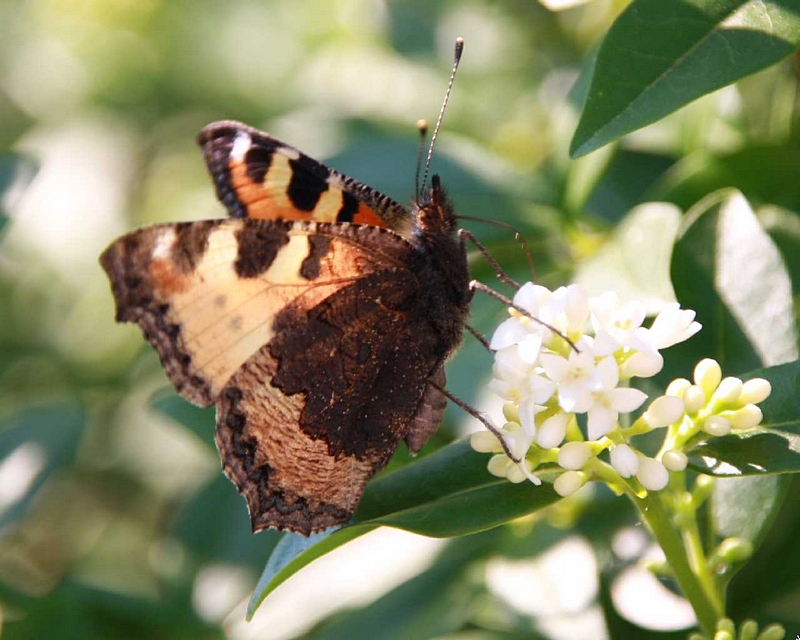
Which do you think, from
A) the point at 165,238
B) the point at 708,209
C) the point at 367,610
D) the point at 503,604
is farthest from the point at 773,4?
the point at 367,610

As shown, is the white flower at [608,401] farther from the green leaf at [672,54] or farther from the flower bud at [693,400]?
the green leaf at [672,54]

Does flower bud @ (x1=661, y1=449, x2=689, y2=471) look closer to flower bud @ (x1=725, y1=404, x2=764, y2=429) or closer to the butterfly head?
flower bud @ (x1=725, y1=404, x2=764, y2=429)

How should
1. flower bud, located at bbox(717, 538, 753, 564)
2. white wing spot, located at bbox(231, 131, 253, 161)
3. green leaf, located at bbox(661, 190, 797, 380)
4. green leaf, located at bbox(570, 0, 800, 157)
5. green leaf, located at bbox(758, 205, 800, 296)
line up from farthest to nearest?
1. green leaf, located at bbox(758, 205, 800, 296)
2. white wing spot, located at bbox(231, 131, 253, 161)
3. green leaf, located at bbox(661, 190, 797, 380)
4. flower bud, located at bbox(717, 538, 753, 564)
5. green leaf, located at bbox(570, 0, 800, 157)

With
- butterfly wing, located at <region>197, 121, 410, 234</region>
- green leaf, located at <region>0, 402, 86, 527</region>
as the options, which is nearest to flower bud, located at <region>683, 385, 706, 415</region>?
butterfly wing, located at <region>197, 121, 410, 234</region>

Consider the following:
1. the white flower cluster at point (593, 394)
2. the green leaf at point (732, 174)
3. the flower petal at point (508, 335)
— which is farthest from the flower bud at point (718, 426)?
the green leaf at point (732, 174)

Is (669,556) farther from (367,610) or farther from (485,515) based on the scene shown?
(367,610)

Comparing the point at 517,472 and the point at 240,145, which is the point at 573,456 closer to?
the point at 517,472
